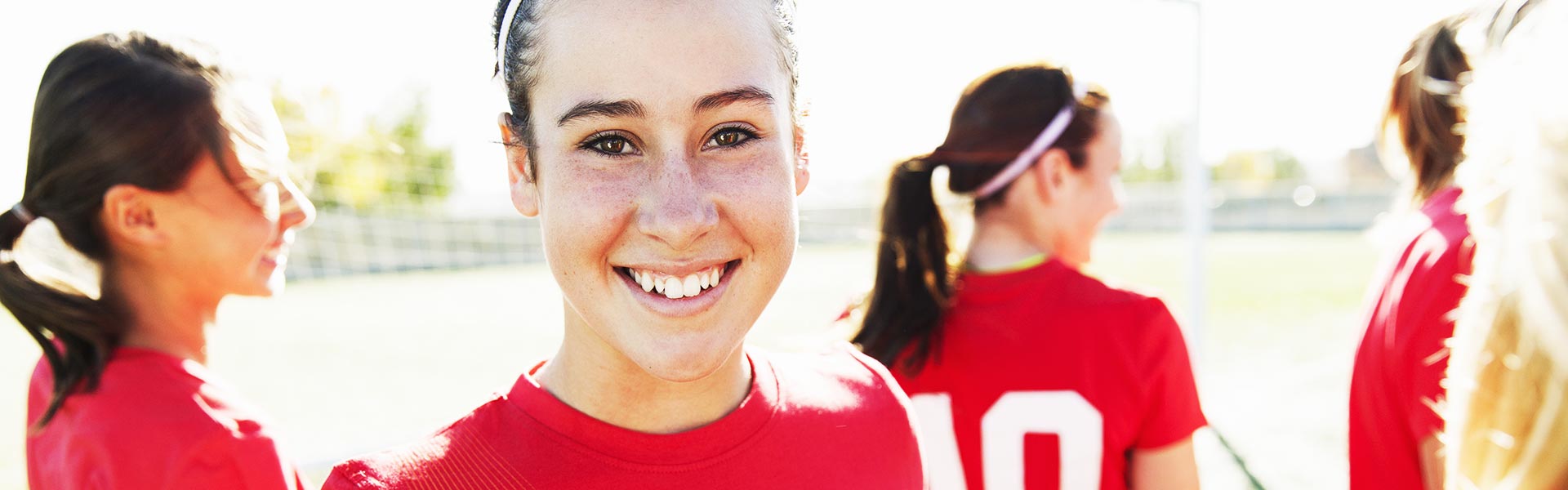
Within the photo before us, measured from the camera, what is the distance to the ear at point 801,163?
1375 mm

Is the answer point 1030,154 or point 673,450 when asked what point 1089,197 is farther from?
point 673,450

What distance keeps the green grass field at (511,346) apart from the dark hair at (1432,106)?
43 centimetres

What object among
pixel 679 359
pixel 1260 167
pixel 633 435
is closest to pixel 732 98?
pixel 679 359

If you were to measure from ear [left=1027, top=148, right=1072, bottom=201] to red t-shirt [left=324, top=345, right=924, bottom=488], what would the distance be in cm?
90

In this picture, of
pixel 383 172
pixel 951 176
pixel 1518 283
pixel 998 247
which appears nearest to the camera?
pixel 1518 283

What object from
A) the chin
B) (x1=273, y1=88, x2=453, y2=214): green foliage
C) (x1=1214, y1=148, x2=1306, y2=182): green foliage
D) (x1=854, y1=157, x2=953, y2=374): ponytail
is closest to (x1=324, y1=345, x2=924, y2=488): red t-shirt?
the chin

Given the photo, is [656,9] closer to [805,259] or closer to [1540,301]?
[1540,301]

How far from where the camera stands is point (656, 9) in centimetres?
113

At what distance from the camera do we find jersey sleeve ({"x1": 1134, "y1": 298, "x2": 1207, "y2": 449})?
1.90m

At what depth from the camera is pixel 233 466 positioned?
1563 mm

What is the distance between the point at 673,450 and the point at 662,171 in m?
0.38

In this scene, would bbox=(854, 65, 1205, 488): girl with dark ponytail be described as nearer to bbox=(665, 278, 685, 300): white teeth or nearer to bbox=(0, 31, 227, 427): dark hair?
bbox=(665, 278, 685, 300): white teeth

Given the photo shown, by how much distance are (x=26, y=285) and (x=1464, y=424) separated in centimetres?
221

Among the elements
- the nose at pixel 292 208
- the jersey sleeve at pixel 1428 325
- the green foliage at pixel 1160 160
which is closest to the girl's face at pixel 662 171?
the nose at pixel 292 208
